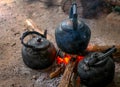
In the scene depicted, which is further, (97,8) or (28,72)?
(97,8)

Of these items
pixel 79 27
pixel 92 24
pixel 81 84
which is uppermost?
pixel 79 27

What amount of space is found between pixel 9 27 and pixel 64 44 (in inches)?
92.0

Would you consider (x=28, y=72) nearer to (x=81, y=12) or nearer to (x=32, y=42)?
(x=32, y=42)

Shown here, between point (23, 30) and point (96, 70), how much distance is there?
253 centimetres

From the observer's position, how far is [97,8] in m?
5.99

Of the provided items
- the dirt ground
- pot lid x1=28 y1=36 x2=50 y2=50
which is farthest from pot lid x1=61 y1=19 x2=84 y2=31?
the dirt ground

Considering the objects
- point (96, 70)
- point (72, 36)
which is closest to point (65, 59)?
point (72, 36)

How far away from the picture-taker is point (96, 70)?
11.4 feet

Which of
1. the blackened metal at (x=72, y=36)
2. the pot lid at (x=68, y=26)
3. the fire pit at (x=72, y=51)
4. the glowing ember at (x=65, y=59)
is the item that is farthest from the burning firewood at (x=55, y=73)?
the pot lid at (x=68, y=26)

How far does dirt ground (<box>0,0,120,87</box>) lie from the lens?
13.3 feet

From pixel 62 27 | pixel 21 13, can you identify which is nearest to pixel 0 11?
pixel 21 13

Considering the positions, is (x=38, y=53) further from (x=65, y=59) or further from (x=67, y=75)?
(x=67, y=75)

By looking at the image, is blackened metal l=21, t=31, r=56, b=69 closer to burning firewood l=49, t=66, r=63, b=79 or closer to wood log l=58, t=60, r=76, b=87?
burning firewood l=49, t=66, r=63, b=79

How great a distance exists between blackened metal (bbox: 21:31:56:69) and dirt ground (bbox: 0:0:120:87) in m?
0.20
